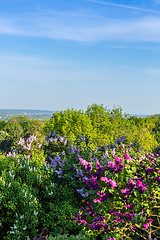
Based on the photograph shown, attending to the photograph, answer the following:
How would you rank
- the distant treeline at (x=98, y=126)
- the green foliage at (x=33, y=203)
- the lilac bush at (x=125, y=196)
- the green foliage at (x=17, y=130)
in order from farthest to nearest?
the green foliage at (x=17, y=130)
the distant treeline at (x=98, y=126)
the green foliage at (x=33, y=203)
the lilac bush at (x=125, y=196)

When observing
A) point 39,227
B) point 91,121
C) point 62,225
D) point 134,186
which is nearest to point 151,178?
point 134,186

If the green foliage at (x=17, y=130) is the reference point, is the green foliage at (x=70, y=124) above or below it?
A: above

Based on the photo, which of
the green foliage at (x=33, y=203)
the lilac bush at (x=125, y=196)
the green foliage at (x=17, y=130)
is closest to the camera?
the lilac bush at (x=125, y=196)

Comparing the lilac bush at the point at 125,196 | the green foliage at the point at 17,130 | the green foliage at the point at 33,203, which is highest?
the lilac bush at the point at 125,196

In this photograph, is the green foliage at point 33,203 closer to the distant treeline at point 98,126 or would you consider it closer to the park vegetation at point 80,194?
the park vegetation at point 80,194

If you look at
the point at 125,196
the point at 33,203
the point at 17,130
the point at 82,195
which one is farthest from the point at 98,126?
the point at 17,130

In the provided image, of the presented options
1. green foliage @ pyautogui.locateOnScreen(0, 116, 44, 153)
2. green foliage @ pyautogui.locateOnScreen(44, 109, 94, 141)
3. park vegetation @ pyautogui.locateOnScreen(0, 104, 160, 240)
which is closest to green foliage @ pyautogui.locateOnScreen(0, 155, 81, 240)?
park vegetation @ pyautogui.locateOnScreen(0, 104, 160, 240)

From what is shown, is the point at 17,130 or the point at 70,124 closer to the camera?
the point at 70,124

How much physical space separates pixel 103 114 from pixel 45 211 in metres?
17.5

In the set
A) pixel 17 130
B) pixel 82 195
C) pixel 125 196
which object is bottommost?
pixel 17 130

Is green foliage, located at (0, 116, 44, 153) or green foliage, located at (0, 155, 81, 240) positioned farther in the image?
green foliage, located at (0, 116, 44, 153)

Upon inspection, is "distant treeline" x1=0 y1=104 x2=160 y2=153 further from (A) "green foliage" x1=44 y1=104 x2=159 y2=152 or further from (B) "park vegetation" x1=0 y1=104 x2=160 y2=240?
(B) "park vegetation" x1=0 y1=104 x2=160 y2=240

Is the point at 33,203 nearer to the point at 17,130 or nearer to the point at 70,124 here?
the point at 70,124

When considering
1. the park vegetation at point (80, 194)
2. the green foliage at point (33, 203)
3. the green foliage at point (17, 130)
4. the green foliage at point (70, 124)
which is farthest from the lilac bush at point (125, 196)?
the green foliage at point (17, 130)
